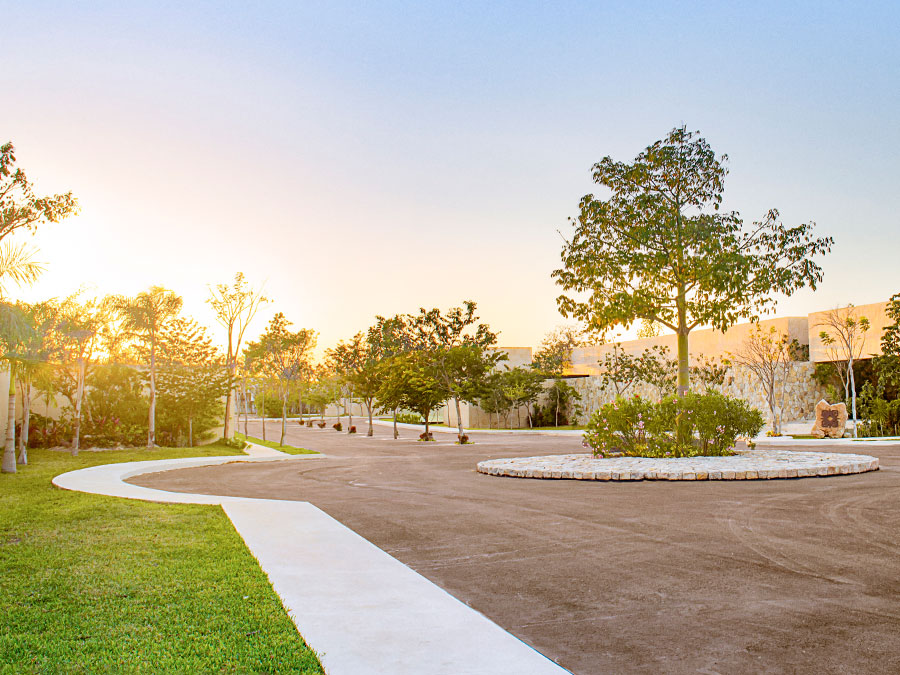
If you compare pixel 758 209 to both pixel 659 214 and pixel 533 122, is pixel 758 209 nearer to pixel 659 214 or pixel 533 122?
pixel 659 214

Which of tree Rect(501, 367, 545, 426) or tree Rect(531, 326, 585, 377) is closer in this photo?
tree Rect(501, 367, 545, 426)

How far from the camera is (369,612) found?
4441mm

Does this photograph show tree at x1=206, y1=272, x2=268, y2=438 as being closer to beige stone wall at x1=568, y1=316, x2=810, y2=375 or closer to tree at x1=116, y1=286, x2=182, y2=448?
tree at x1=116, y1=286, x2=182, y2=448

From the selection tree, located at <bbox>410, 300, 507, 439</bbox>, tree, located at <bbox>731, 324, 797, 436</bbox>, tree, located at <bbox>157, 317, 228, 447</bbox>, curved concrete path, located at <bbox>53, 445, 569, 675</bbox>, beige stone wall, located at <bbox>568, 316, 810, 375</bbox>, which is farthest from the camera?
tree, located at <bbox>410, 300, 507, 439</bbox>

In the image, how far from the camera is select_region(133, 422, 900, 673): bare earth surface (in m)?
3.72

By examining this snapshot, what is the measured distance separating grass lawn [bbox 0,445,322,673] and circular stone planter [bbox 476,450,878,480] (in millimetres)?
6858

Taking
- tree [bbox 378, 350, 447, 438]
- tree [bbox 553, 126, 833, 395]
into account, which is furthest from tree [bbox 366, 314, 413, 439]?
tree [bbox 553, 126, 833, 395]

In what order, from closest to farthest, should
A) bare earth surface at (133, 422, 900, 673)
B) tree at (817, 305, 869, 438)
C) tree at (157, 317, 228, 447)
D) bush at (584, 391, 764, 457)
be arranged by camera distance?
bare earth surface at (133, 422, 900, 673) < bush at (584, 391, 764, 457) < tree at (157, 317, 228, 447) < tree at (817, 305, 869, 438)

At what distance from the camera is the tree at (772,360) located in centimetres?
2730

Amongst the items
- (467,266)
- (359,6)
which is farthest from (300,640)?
(467,266)

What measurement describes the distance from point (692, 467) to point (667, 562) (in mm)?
7253

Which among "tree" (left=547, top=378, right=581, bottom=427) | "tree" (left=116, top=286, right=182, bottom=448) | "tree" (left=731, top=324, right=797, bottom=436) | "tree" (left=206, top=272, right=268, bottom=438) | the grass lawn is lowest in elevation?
the grass lawn

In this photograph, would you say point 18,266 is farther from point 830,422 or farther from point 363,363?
point 363,363

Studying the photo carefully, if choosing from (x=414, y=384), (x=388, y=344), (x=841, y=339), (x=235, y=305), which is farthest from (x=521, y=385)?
(x=841, y=339)
